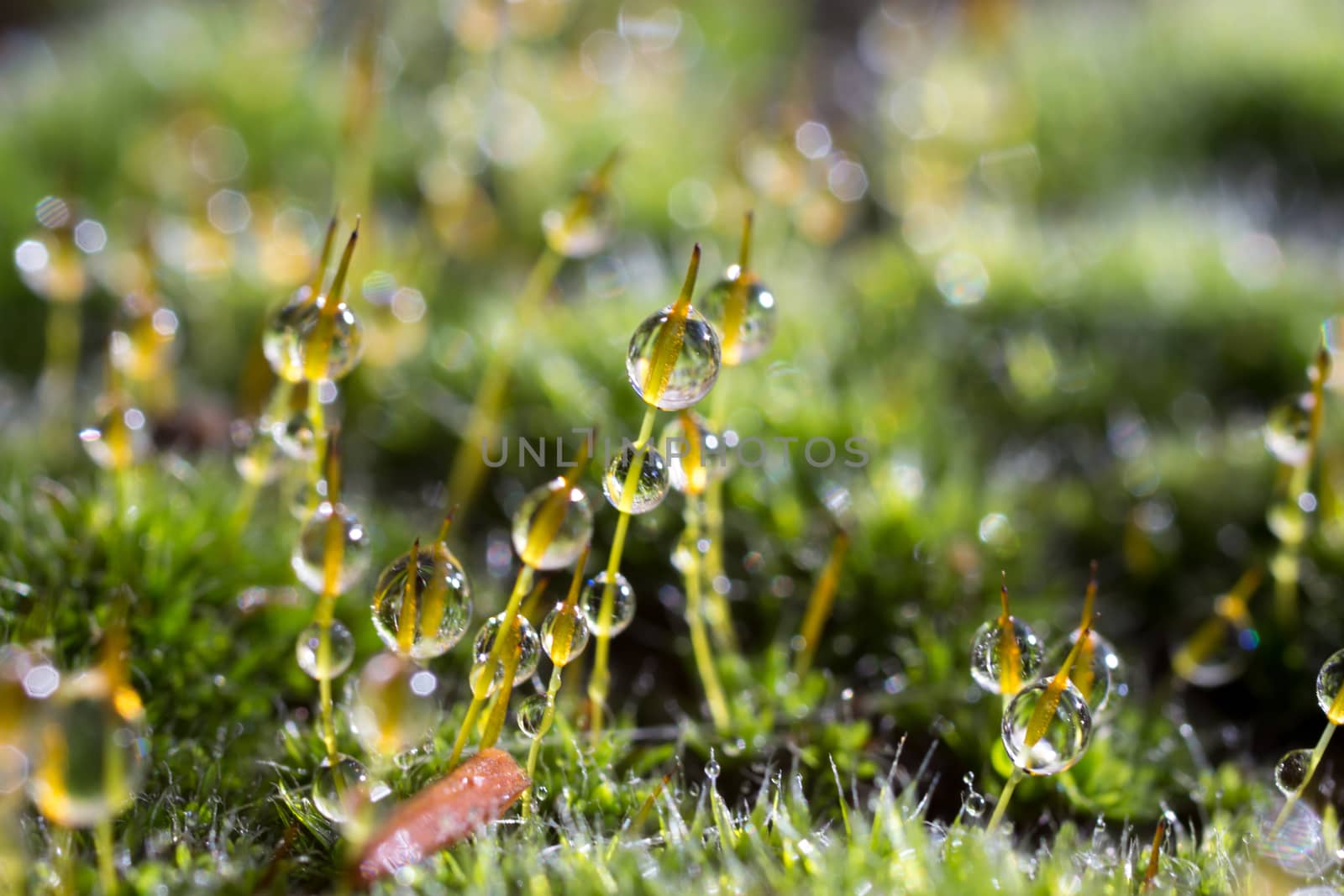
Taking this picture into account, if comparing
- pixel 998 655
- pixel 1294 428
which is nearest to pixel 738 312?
pixel 998 655

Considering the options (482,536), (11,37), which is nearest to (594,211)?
(482,536)

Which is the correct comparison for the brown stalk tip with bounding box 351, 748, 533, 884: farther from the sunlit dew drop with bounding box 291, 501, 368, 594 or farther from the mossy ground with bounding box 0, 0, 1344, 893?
the sunlit dew drop with bounding box 291, 501, 368, 594

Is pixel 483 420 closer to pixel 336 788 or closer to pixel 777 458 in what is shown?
pixel 777 458

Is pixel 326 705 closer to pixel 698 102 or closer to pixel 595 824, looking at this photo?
pixel 595 824

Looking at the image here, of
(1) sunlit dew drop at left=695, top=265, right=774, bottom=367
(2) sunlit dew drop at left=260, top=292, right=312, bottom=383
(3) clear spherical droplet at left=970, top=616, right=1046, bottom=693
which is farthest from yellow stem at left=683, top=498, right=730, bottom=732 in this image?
(2) sunlit dew drop at left=260, top=292, right=312, bottom=383

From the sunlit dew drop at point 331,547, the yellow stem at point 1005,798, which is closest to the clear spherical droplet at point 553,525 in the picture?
the sunlit dew drop at point 331,547

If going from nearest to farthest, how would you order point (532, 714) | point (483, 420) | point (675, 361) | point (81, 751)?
point (81, 751)
point (675, 361)
point (532, 714)
point (483, 420)
